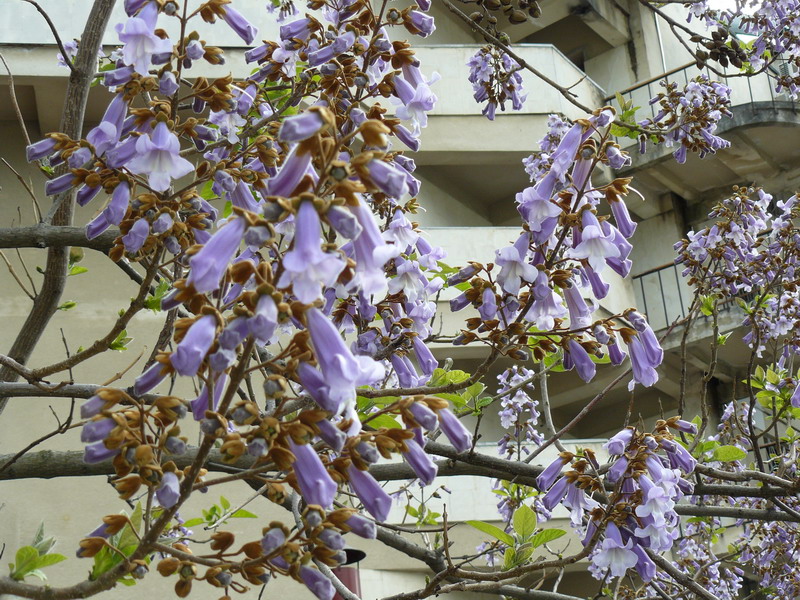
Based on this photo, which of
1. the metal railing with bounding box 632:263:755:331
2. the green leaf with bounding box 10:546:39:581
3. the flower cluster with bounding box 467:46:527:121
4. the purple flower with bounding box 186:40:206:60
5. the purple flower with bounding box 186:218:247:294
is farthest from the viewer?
the metal railing with bounding box 632:263:755:331

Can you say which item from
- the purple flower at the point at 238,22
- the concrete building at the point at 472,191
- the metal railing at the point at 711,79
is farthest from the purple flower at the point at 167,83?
the metal railing at the point at 711,79

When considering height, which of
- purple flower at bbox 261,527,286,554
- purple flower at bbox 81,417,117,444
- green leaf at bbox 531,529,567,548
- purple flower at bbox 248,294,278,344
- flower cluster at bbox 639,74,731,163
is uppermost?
flower cluster at bbox 639,74,731,163

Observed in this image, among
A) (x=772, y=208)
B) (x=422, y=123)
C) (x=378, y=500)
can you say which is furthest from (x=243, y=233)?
(x=772, y=208)

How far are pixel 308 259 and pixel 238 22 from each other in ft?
5.51

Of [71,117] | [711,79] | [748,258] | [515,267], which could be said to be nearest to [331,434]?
[515,267]

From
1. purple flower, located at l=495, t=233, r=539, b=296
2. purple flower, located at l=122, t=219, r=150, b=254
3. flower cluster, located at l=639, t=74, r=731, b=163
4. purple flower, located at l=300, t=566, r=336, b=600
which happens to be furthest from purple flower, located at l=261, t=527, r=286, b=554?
flower cluster, located at l=639, t=74, r=731, b=163

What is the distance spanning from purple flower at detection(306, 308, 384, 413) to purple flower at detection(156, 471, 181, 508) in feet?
1.15

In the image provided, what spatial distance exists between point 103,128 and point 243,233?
99 cm

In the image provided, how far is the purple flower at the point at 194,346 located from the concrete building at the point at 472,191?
7832mm

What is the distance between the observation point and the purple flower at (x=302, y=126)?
1431 millimetres

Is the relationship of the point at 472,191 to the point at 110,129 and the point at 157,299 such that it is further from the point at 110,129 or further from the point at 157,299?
the point at 110,129

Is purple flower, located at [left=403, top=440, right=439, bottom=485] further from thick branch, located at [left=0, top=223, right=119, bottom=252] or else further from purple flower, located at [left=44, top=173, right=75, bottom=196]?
thick branch, located at [left=0, top=223, right=119, bottom=252]

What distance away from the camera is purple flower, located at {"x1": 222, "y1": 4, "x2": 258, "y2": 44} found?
2.70m

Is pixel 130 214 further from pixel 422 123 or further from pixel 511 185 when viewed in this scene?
pixel 511 185
